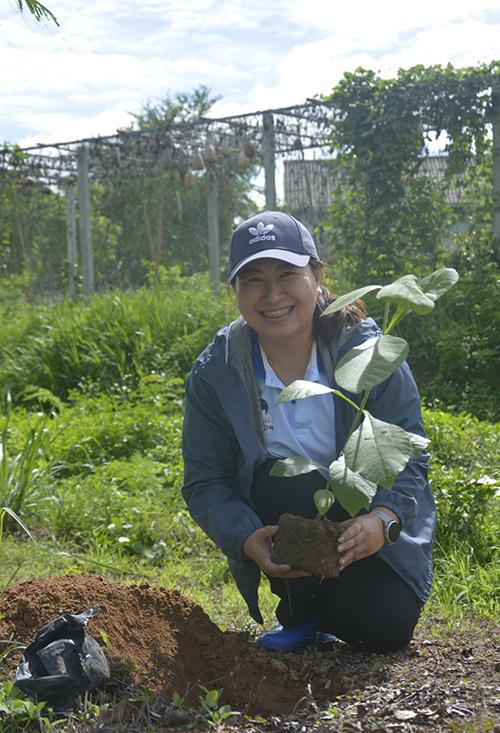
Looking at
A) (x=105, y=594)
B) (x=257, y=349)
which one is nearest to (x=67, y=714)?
(x=105, y=594)

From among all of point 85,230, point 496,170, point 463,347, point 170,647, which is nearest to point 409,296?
point 170,647

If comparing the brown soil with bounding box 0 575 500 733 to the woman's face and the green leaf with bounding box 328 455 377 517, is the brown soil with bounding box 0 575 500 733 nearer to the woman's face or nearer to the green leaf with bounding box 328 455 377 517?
the green leaf with bounding box 328 455 377 517

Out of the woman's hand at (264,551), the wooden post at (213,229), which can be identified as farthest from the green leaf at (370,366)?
the wooden post at (213,229)

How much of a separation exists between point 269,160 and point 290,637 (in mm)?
8550

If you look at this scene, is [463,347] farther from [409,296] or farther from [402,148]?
[409,296]

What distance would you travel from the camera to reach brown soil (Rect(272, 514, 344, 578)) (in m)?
2.41

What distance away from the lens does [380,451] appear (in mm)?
2176

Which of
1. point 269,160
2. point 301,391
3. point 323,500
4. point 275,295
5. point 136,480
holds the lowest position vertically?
point 136,480

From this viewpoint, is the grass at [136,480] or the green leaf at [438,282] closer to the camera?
the green leaf at [438,282]

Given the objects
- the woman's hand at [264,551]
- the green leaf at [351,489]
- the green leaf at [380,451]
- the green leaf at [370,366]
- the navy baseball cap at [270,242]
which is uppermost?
the navy baseball cap at [270,242]

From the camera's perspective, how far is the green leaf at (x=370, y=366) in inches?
86.8

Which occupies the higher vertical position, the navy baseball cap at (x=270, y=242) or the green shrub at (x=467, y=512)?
the navy baseball cap at (x=270, y=242)

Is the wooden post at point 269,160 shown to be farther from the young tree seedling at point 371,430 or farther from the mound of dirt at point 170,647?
the young tree seedling at point 371,430

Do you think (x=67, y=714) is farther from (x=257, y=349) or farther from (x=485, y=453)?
(x=485, y=453)
